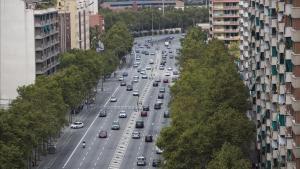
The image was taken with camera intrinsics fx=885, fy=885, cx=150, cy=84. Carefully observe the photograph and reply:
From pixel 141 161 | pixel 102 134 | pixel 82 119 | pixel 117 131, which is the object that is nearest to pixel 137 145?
pixel 102 134

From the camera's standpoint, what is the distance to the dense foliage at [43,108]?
8075 cm

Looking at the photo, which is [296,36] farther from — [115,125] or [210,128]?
[115,125]

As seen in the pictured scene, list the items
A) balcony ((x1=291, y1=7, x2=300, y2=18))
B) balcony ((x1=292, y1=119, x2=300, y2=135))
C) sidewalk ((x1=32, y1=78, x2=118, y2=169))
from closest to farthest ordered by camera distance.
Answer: balcony ((x1=292, y1=119, x2=300, y2=135))
balcony ((x1=291, y1=7, x2=300, y2=18))
sidewalk ((x1=32, y1=78, x2=118, y2=169))

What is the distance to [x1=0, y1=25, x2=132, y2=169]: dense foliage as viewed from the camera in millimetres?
80750

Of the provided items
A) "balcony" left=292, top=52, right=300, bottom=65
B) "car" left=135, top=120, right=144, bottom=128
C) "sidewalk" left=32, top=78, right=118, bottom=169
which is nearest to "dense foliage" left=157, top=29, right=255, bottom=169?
"balcony" left=292, top=52, right=300, bottom=65

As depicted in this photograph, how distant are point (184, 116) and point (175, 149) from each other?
887 centimetres

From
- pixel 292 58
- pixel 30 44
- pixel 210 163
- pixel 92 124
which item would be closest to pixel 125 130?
pixel 92 124

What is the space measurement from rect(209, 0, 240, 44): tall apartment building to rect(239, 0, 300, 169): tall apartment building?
86.1 metres

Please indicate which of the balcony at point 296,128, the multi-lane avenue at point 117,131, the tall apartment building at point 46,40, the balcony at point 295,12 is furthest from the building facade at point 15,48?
the balcony at point 296,128

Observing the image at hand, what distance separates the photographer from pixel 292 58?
6419 cm

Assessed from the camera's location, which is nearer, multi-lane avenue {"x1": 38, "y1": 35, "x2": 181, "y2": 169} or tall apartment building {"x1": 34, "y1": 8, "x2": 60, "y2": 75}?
multi-lane avenue {"x1": 38, "y1": 35, "x2": 181, "y2": 169}

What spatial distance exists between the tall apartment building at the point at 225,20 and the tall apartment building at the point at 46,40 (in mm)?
47636

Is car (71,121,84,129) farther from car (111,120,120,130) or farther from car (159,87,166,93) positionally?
car (159,87,166,93)

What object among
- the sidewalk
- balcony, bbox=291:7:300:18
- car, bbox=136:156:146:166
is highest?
balcony, bbox=291:7:300:18
